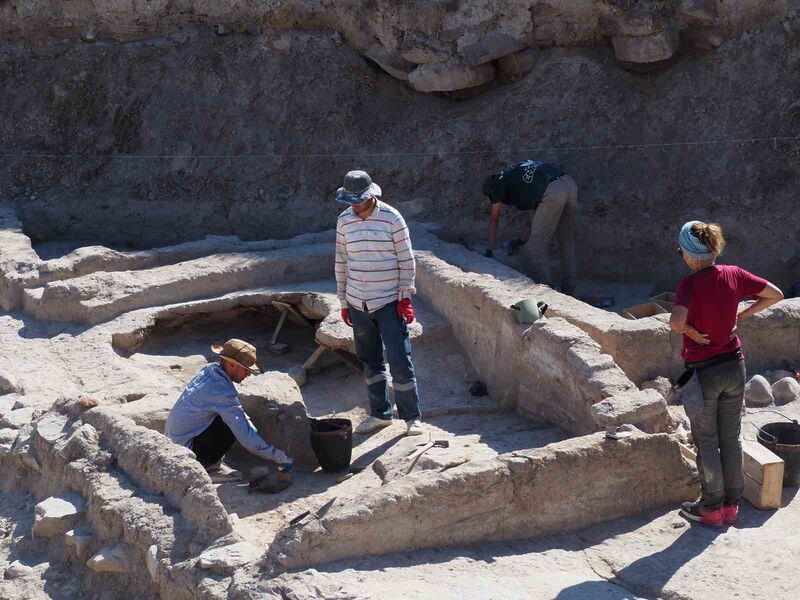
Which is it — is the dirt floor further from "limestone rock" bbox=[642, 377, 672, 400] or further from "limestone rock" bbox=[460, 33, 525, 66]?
"limestone rock" bbox=[460, 33, 525, 66]

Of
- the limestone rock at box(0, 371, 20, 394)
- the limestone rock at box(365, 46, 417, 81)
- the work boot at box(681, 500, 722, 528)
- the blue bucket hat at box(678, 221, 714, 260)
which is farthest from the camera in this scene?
the limestone rock at box(365, 46, 417, 81)

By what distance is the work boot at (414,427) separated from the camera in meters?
7.66

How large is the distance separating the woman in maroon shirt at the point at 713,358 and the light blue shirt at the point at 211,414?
252 centimetres

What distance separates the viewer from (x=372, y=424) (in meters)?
7.91

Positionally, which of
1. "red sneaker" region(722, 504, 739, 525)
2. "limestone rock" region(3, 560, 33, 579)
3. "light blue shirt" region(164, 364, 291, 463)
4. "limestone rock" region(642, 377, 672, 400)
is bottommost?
"limestone rock" region(3, 560, 33, 579)

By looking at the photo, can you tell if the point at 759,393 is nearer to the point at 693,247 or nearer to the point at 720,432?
the point at 720,432

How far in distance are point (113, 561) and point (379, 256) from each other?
2.63m

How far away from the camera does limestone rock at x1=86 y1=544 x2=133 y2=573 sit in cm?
600

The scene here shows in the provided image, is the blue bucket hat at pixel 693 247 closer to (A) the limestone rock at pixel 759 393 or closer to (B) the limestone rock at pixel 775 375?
(A) the limestone rock at pixel 759 393

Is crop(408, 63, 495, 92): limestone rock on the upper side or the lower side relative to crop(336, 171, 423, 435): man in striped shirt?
upper

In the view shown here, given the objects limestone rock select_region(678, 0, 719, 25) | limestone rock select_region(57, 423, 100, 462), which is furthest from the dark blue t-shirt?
limestone rock select_region(57, 423, 100, 462)

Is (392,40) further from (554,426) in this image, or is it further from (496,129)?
(554,426)

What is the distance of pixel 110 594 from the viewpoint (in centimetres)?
598

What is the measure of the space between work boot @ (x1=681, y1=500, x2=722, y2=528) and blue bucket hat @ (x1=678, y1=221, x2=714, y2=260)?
138cm
